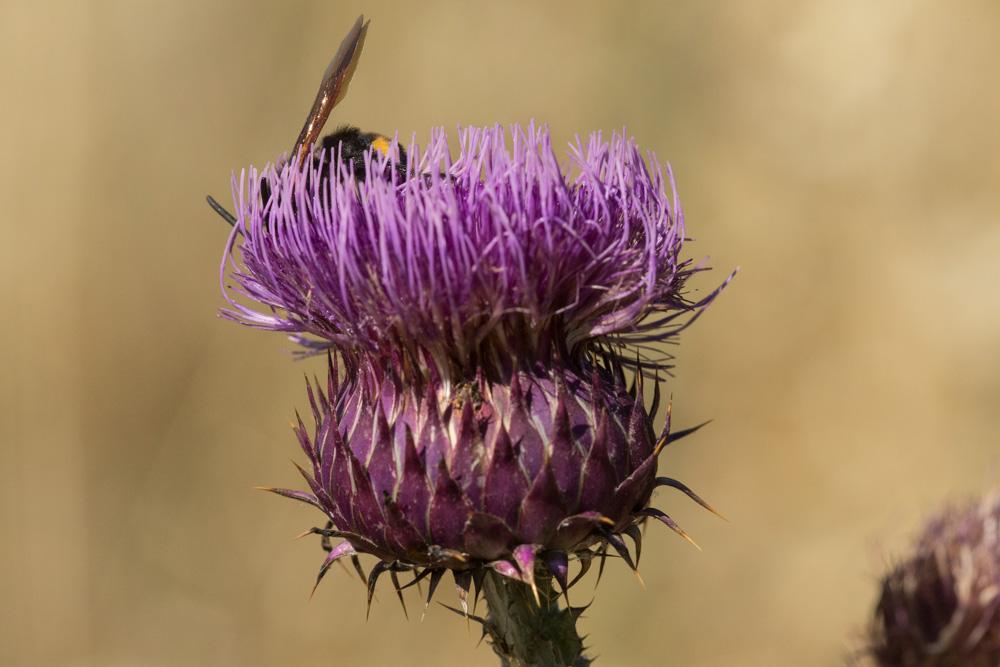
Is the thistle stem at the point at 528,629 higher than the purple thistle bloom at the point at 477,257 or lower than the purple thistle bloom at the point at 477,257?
lower

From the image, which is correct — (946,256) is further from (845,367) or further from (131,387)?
(131,387)

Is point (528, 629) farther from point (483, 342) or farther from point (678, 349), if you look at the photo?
point (678, 349)

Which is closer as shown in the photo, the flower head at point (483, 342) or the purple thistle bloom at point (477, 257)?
the flower head at point (483, 342)

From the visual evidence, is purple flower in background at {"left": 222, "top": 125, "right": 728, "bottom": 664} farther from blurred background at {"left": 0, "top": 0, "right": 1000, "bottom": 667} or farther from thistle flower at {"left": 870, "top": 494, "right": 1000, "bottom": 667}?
blurred background at {"left": 0, "top": 0, "right": 1000, "bottom": 667}

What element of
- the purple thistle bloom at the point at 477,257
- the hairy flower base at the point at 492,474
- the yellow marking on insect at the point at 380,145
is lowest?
the hairy flower base at the point at 492,474

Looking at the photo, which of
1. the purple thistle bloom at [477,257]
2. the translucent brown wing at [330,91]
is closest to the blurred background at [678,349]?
the translucent brown wing at [330,91]

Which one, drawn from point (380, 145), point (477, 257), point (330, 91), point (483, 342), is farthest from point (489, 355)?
point (330, 91)

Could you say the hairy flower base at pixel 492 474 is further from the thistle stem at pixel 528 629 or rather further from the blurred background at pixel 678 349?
the blurred background at pixel 678 349

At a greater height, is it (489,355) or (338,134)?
(338,134)
